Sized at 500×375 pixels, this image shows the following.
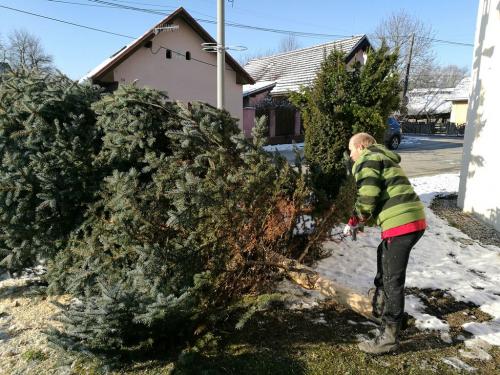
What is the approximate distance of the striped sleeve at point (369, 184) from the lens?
2.78 meters

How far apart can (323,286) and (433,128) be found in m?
37.6

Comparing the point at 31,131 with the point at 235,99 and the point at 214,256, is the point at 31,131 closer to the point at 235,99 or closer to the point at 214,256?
the point at 214,256

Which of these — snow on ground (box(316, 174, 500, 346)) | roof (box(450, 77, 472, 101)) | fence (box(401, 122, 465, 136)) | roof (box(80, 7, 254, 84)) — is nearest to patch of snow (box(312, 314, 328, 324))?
snow on ground (box(316, 174, 500, 346))

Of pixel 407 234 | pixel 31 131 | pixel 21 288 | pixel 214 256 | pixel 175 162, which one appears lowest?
pixel 21 288

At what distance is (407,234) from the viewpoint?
283 centimetres

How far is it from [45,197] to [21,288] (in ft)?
5.60

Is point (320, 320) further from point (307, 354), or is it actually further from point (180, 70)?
point (180, 70)

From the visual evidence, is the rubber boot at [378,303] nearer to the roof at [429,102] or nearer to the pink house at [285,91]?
the pink house at [285,91]

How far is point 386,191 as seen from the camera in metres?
2.85

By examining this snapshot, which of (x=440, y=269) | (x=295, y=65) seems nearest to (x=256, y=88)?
(x=295, y=65)

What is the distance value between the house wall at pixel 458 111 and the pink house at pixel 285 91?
75.0 ft

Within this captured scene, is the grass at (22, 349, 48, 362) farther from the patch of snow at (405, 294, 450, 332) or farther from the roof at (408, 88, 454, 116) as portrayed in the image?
the roof at (408, 88, 454, 116)

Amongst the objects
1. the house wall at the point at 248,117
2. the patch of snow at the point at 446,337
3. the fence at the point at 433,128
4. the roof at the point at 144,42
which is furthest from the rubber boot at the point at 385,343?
the fence at the point at 433,128

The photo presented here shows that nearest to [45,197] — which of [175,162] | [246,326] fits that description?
[175,162]
